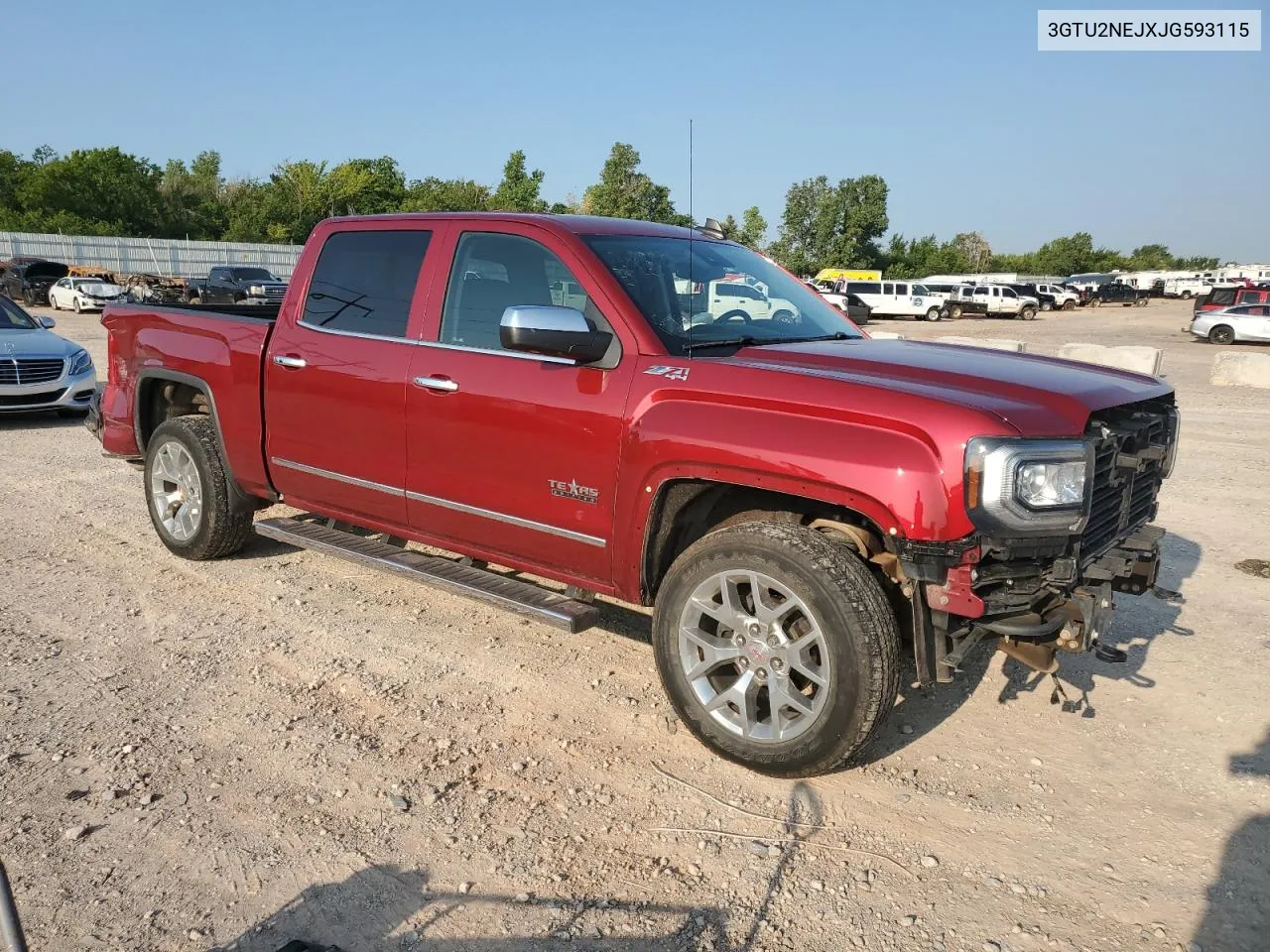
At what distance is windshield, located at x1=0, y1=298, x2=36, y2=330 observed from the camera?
36.2 ft

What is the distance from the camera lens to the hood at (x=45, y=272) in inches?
1352

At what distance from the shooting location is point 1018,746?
147 inches

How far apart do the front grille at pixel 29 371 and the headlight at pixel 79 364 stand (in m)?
0.13

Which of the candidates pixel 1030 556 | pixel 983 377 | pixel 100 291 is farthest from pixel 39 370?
pixel 100 291

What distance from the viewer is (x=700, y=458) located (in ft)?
11.2

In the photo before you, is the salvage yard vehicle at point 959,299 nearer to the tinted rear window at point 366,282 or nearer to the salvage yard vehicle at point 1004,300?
the salvage yard vehicle at point 1004,300

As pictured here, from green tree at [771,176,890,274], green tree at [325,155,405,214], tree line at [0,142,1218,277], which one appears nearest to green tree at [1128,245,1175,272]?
green tree at [771,176,890,274]

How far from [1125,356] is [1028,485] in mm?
14545

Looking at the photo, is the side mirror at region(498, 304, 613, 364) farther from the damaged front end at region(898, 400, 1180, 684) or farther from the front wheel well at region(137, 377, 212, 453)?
the front wheel well at region(137, 377, 212, 453)

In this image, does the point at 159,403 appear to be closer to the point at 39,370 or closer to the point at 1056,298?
the point at 39,370

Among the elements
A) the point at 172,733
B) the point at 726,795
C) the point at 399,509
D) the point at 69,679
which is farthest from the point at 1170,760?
the point at 69,679

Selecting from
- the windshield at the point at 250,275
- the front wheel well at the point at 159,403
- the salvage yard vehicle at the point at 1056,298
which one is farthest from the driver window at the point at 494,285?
the salvage yard vehicle at the point at 1056,298

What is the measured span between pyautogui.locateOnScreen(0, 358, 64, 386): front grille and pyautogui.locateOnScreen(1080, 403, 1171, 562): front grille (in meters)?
10.7

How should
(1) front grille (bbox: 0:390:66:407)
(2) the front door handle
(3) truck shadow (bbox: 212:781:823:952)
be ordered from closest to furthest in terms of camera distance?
(3) truck shadow (bbox: 212:781:823:952) < (2) the front door handle < (1) front grille (bbox: 0:390:66:407)
